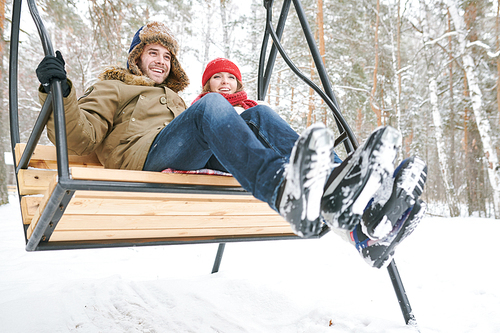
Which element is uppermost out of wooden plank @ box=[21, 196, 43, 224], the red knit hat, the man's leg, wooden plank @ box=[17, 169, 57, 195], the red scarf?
the red knit hat

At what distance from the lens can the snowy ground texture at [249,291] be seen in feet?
4.97

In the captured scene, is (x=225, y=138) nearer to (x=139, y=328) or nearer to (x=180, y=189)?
(x=180, y=189)

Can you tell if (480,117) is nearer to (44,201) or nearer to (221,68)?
(221,68)

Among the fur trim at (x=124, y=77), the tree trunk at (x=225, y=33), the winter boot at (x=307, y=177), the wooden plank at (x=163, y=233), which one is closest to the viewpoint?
the winter boot at (x=307, y=177)

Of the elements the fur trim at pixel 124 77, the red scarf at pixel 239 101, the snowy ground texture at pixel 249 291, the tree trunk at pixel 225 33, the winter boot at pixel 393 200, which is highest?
the tree trunk at pixel 225 33

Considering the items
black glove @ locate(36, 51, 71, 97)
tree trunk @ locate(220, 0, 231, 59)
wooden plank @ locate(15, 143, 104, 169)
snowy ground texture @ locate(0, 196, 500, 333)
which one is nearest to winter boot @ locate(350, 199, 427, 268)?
snowy ground texture @ locate(0, 196, 500, 333)

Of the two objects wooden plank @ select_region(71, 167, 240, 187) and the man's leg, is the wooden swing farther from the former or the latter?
the man's leg

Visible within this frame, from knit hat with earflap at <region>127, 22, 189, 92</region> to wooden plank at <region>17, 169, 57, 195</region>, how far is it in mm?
816

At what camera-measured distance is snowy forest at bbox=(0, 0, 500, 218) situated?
6.03m

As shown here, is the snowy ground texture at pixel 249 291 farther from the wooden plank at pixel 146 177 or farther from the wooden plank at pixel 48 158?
the wooden plank at pixel 146 177

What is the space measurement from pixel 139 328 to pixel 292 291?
92 cm

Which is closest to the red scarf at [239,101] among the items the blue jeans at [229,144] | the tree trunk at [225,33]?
the blue jeans at [229,144]

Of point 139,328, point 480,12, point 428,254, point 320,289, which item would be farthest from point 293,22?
point 139,328

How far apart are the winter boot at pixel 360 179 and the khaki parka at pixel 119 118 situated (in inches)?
28.9
